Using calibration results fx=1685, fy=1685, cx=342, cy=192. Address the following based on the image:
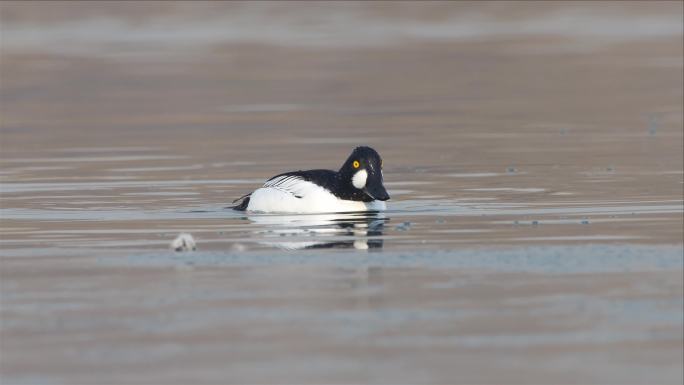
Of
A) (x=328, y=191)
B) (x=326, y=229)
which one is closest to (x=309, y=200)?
(x=328, y=191)

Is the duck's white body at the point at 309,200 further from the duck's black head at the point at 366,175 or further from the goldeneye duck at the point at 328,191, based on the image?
the duck's black head at the point at 366,175

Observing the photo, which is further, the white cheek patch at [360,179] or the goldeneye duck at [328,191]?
the goldeneye duck at [328,191]

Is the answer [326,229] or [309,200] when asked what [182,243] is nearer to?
[326,229]

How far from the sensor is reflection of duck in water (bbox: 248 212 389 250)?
12.8 metres

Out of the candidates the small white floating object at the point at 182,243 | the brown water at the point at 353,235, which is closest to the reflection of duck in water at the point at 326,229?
the brown water at the point at 353,235

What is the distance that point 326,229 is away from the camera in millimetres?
13812

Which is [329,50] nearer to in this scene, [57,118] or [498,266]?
[57,118]

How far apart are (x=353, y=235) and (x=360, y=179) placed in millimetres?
1532

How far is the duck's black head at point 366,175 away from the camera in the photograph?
48.4 feet

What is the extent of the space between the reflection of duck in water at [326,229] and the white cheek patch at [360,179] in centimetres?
26

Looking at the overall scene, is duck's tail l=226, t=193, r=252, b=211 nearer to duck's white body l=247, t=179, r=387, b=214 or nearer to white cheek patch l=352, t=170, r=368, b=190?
duck's white body l=247, t=179, r=387, b=214

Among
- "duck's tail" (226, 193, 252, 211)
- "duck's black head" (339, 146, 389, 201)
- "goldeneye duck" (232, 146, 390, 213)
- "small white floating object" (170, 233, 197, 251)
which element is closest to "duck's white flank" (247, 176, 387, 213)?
"goldeneye duck" (232, 146, 390, 213)

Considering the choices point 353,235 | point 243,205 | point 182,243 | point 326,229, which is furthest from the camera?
point 243,205

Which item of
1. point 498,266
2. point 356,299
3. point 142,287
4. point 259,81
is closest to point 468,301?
point 356,299
